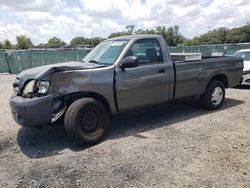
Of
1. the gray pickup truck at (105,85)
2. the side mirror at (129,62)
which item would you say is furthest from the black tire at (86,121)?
the side mirror at (129,62)

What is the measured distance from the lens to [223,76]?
756 cm

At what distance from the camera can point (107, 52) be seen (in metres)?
6.03

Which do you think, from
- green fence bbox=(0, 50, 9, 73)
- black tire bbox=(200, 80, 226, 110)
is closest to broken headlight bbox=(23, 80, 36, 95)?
black tire bbox=(200, 80, 226, 110)

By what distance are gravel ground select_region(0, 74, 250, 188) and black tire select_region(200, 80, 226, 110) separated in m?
0.43

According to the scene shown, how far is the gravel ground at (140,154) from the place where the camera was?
389cm

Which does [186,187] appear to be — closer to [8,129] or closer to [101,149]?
[101,149]

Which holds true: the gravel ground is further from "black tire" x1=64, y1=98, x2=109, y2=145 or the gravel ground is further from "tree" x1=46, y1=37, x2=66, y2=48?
"tree" x1=46, y1=37, x2=66, y2=48

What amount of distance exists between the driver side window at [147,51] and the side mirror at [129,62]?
31 cm

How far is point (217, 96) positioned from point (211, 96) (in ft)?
0.82

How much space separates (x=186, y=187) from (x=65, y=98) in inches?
98.3

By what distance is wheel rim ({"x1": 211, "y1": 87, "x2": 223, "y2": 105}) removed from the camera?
7.28 metres

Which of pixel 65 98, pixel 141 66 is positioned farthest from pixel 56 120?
pixel 141 66

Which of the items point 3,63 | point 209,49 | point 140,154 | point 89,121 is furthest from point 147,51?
point 3,63

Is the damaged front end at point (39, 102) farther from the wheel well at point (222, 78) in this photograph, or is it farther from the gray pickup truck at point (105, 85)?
the wheel well at point (222, 78)
